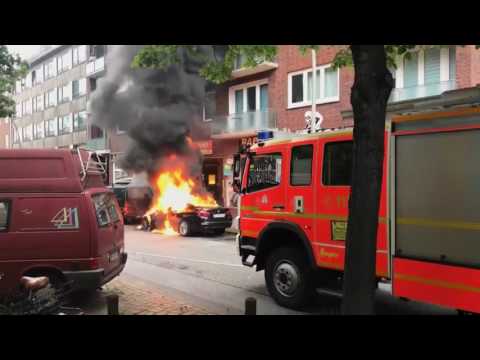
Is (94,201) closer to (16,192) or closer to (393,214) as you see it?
(16,192)

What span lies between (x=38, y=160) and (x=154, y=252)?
604 cm

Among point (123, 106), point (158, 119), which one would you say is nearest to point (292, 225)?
point (158, 119)

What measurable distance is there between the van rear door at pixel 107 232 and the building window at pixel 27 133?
47618 mm

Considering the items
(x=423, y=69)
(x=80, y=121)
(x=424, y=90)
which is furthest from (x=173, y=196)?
(x=80, y=121)

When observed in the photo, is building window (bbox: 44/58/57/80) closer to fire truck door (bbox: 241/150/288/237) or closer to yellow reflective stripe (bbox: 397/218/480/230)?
fire truck door (bbox: 241/150/288/237)

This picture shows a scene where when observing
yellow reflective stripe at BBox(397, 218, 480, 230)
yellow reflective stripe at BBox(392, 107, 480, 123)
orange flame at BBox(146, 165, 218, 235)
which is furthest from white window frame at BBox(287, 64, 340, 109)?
yellow reflective stripe at BBox(397, 218, 480, 230)

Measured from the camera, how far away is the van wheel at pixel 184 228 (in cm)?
1470

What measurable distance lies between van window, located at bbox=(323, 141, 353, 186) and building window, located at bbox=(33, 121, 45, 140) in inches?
1816

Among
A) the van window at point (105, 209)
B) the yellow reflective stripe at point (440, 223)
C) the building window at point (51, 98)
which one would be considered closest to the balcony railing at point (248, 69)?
the van window at point (105, 209)

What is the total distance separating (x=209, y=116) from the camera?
894 inches

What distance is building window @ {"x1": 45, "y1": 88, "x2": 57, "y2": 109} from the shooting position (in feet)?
141

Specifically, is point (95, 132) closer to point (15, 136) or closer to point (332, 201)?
point (15, 136)

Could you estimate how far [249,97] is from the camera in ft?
69.2

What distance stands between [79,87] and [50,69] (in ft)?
26.4
